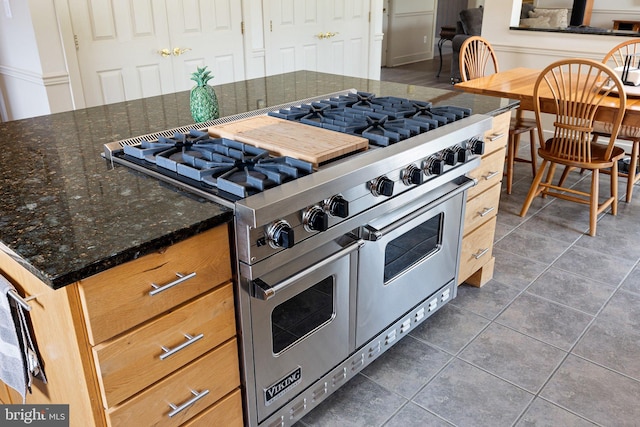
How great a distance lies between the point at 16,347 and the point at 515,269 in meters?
2.30

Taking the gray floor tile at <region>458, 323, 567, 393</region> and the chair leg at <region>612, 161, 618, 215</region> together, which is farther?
the chair leg at <region>612, 161, 618, 215</region>

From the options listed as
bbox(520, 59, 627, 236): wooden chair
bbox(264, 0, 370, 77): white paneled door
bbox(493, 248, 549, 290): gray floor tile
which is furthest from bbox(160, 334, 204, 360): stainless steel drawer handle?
bbox(264, 0, 370, 77): white paneled door

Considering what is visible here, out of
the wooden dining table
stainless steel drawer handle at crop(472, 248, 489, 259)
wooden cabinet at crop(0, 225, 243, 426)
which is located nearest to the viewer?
wooden cabinet at crop(0, 225, 243, 426)

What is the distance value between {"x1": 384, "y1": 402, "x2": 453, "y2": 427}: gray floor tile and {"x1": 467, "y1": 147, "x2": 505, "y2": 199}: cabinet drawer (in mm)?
902

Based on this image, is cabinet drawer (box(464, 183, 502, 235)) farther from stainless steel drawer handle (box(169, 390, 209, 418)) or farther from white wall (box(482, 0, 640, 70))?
white wall (box(482, 0, 640, 70))

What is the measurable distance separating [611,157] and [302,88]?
1.84m

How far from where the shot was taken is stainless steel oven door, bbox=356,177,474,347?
1.75 meters

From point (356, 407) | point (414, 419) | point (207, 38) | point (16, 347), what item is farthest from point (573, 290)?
point (207, 38)

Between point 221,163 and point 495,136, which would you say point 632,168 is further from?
point 221,163

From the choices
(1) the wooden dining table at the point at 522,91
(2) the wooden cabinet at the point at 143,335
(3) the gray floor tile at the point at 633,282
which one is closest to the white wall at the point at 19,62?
(2) the wooden cabinet at the point at 143,335

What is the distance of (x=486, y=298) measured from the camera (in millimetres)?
2514

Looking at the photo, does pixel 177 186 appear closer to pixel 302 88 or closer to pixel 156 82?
pixel 302 88

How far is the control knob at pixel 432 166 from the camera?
1.79 metres

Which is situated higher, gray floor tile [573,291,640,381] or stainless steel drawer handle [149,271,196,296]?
stainless steel drawer handle [149,271,196,296]
